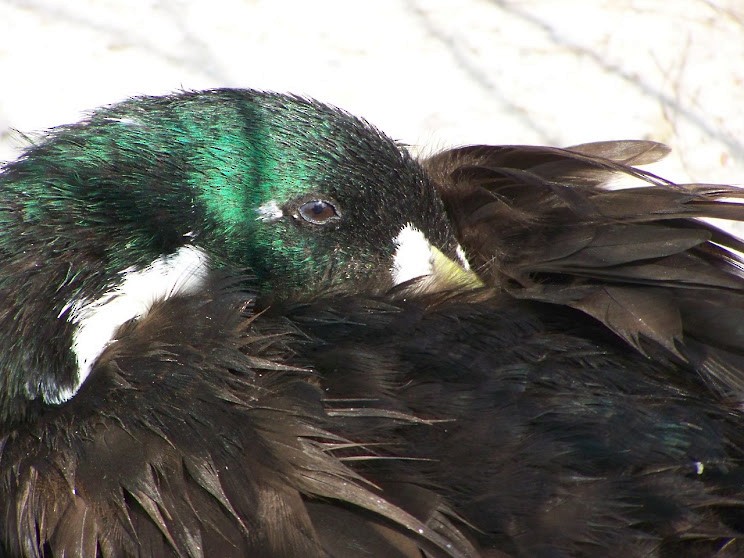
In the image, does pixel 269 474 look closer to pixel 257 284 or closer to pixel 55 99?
pixel 257 284

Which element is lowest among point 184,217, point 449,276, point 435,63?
point 435,63

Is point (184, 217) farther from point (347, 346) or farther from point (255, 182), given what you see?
point (347, 346)

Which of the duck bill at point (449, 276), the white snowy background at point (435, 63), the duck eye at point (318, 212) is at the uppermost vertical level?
the duck bill at point (449, 276)

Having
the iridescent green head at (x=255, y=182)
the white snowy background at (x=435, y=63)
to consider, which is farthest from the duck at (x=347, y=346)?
the white snowy background at (x=435, y=63)

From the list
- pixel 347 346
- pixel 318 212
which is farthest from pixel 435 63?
pixel 347 346

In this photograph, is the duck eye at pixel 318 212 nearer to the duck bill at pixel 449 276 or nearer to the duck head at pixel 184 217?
the duck head at pixel 184 217

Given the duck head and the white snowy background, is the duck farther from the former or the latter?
the white snowy background

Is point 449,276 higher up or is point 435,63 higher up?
point 449,276

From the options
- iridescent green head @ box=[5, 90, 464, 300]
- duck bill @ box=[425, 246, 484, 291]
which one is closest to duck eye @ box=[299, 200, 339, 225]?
iridescent green head @ box=[5, 90, 464, 300]
